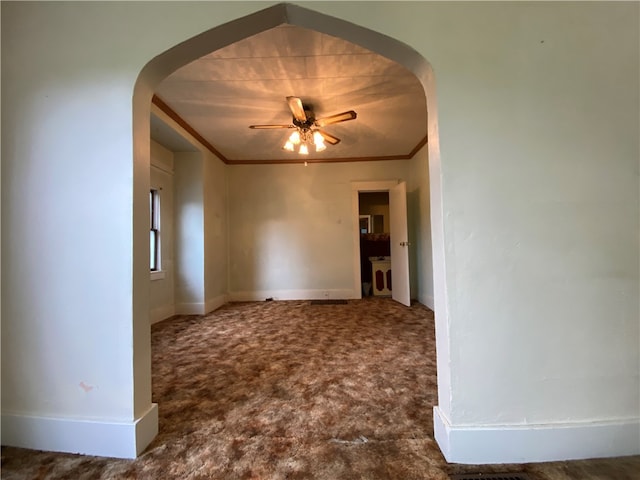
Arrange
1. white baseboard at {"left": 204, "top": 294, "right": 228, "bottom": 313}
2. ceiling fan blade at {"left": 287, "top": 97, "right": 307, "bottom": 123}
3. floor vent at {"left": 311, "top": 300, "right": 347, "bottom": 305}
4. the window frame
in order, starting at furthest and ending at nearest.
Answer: floor vent at {"left": 311, "top": 300, "right": 347, "bottom": 305} < white baseboard at {"left": 204, "top": 294, "right": 228, "bottom": 313} < the window frame < ceiling fan blade at {"left": 287, "top": 97, "right": 307, "bottom": 123}

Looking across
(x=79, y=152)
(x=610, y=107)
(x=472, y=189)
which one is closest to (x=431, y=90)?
(x=472, y=189)

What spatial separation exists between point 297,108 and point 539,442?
2.92 metres

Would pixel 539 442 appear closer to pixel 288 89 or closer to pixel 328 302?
pixel 288 89

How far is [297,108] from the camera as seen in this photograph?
2840mm

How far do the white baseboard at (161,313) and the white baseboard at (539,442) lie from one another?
3.72 metres

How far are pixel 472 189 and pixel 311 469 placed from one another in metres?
1.41

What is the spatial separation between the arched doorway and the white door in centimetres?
335

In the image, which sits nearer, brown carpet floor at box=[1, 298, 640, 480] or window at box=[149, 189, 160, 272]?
brown carpet floor at box=[1, 298, 640, 480]

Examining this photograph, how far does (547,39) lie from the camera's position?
1354 mm

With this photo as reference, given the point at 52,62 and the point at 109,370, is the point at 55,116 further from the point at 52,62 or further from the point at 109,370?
the point at 109,370

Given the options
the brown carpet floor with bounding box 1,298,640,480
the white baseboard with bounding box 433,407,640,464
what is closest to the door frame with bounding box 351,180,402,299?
the brown carpet floor with bounding box 1,298,640,480

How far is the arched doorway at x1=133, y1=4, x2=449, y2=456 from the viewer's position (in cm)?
137

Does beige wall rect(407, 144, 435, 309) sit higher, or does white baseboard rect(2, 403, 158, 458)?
beige wall rect(407, 144, 435, 309)

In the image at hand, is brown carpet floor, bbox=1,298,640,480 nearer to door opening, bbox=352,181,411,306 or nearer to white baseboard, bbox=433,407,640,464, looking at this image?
white baseboard, bbox=433,407,640,464
